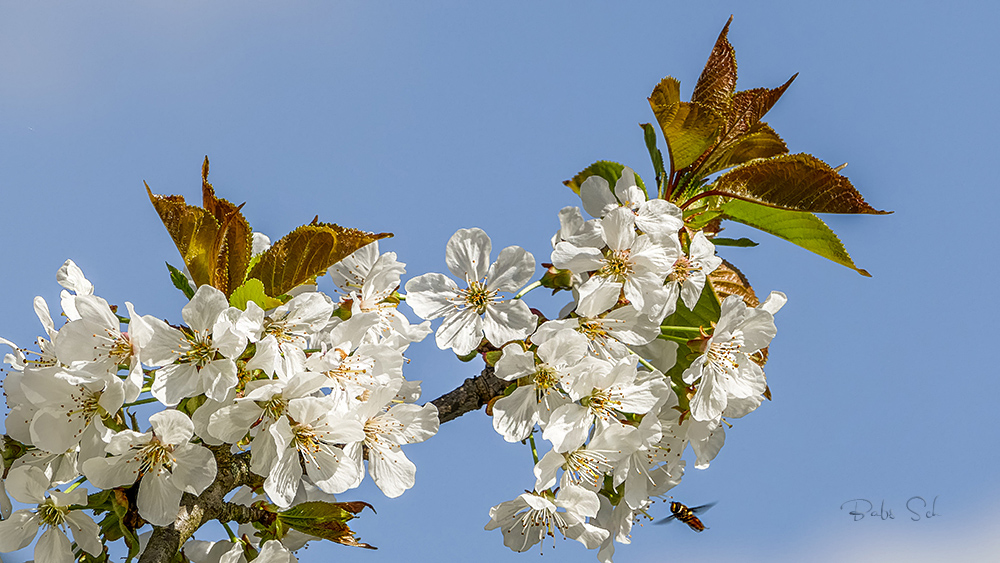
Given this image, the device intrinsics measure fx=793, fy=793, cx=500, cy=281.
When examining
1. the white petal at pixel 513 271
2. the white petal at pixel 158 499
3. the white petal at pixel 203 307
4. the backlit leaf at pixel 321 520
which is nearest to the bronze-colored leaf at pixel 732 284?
the white petal at pixel 513 271

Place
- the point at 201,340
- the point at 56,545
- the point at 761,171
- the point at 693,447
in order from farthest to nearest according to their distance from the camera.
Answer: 1. the point at 761,171
2. the point at 693,447
3. the point at 56,545
4. the point at 201,340

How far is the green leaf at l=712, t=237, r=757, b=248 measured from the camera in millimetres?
2342

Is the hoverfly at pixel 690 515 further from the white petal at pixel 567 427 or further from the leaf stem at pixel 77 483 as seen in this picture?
the leaf stem at pixel 77 483

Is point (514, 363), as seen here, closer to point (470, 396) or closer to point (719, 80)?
point (470, 396)

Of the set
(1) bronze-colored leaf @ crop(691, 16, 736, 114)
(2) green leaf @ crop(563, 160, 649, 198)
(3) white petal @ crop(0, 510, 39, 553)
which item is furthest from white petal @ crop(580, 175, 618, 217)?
(3) white petal @ crop(0, 510, 39, 553)

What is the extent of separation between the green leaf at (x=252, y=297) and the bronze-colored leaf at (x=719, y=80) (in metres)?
1.35

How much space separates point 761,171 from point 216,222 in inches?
58.5

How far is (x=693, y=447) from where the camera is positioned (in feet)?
6.87

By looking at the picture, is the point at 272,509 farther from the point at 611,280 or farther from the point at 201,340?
the point at 611,280

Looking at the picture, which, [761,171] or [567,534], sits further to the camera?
[761,171]

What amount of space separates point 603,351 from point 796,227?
741mm

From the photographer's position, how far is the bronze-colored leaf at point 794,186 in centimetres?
219

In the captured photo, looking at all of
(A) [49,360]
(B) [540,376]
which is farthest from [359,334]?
(A) [49,360]

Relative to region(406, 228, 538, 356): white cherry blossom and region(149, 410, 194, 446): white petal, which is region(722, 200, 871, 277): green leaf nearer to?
region(406, 228, 538, 356): white cherry blossom
